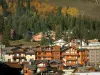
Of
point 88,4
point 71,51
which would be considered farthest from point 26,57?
point 88,4

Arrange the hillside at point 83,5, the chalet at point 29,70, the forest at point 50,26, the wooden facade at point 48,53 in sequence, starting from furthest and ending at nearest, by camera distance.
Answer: the hillside at point 83,5 < the forest at point 50,26 < the wooden facade at point 48,53 < the chalet at point 29,70

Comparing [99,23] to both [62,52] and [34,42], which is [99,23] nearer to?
[34,42]

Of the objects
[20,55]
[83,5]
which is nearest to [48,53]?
[20,55]

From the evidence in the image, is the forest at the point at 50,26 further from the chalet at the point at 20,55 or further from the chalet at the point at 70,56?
the chalet at the point at 70,56

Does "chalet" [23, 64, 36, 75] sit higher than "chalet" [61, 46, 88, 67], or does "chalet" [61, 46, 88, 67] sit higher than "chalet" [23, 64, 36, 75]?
"chalet" [61, 46, 88, 67]

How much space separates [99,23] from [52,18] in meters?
11.9

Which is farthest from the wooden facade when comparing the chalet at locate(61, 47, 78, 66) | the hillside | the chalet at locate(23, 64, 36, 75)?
the hillside

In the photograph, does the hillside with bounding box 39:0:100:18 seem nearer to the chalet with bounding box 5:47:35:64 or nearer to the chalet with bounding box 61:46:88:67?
the chalet with bounding box 61:46:88:67

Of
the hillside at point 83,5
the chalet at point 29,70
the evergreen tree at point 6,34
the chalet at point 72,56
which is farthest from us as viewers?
the hillside at point 83,5

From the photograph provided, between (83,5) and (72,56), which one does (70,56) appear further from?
(83,5)

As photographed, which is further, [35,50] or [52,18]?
[52,18]

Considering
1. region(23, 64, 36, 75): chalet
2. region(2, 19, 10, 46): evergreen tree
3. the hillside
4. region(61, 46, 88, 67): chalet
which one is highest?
the hillside

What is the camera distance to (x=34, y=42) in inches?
3767

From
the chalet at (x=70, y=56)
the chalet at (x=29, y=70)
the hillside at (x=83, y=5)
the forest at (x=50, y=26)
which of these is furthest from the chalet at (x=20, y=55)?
the hillside at (x=83, y=5)
